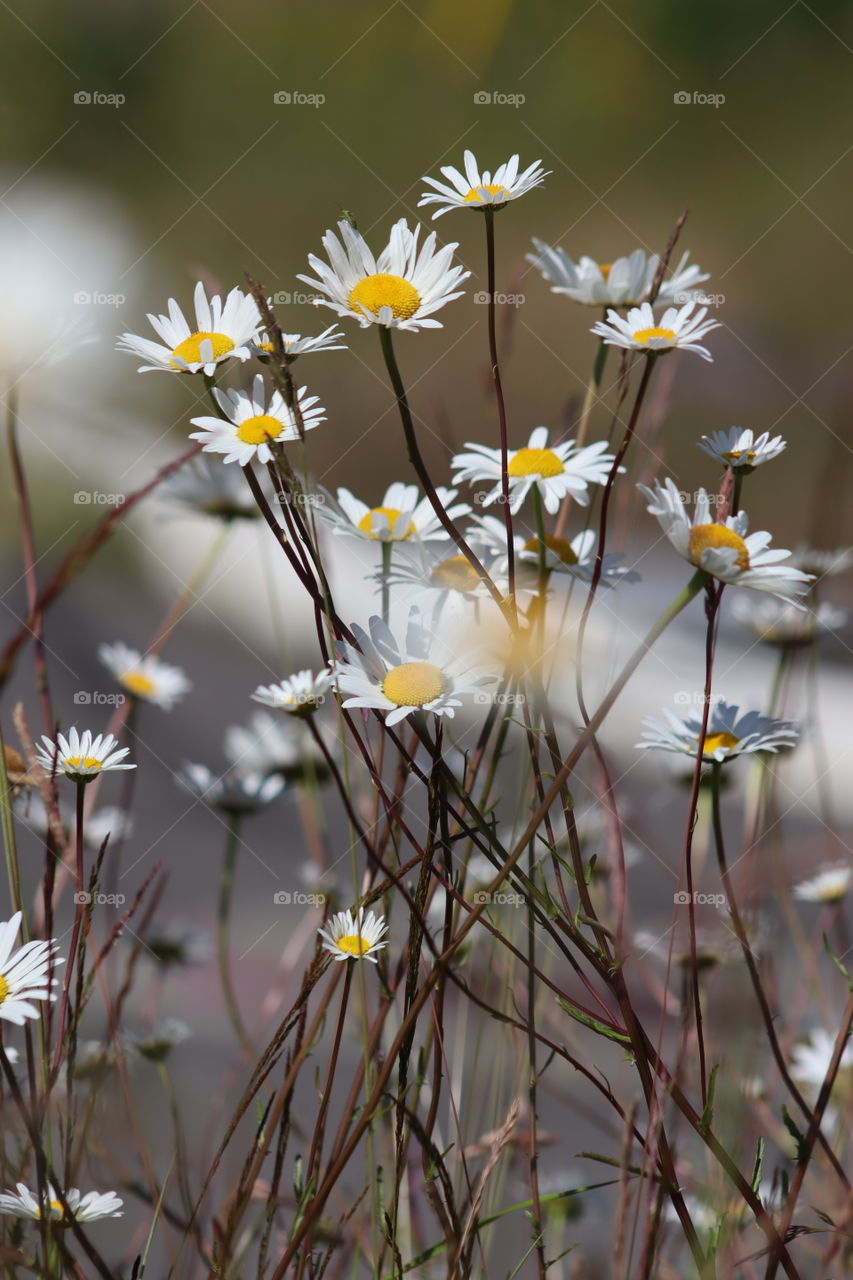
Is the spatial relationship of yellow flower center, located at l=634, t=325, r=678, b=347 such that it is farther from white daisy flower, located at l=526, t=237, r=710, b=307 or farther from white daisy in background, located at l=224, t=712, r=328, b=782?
white daisy in background, located at l=224, t=712, r=328, b=782

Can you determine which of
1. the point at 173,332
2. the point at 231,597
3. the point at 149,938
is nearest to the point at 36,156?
the point at 231,597

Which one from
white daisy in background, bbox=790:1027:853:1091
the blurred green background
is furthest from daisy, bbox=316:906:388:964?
the blurred green background

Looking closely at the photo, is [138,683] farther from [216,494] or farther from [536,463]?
[536,463]

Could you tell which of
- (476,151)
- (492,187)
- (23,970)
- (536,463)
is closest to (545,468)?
(536,463)

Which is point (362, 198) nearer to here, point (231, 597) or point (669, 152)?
point (669, 152)

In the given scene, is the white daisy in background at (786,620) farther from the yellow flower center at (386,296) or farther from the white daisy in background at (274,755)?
the white daisy in background at (274,755)
